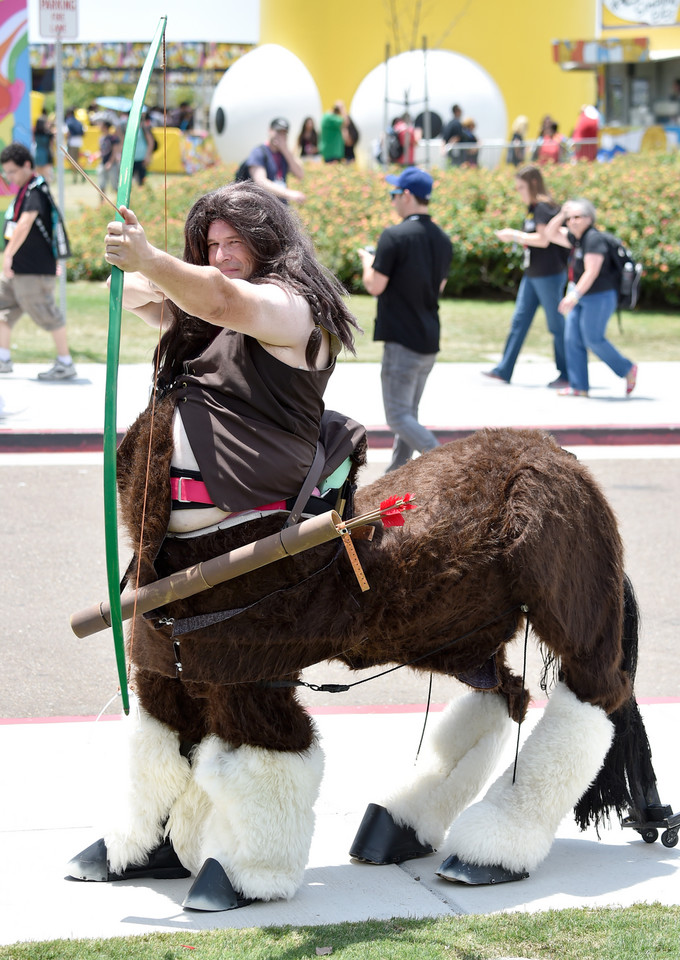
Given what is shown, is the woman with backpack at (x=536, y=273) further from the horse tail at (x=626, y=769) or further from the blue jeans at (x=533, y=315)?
the horse tail at (x=626, y=769)

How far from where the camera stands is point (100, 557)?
704cm

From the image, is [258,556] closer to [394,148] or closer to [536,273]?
[536,273]

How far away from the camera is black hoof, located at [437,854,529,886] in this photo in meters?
3.37

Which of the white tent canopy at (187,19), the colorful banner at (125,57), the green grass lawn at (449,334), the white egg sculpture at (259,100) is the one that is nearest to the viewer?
the green grass lawn at (449,334)

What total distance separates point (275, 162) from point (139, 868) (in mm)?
11100

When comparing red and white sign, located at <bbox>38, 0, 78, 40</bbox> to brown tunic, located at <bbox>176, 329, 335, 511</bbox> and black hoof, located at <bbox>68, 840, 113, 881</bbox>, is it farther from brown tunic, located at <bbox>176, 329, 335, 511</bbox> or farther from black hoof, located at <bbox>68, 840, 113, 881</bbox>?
black hoof, located at <bbox>68, 840, 113, 881</bbox>

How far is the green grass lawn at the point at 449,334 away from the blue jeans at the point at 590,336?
1.87 metres

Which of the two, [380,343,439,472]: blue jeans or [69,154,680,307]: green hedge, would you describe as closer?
[380,343,439,472]: blue jeans

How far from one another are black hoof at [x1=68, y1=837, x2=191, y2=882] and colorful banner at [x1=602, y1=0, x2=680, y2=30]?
33291mm

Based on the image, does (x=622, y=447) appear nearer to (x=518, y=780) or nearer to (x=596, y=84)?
(x=518, y=780)

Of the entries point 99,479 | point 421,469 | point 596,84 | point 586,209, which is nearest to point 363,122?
point 596,84

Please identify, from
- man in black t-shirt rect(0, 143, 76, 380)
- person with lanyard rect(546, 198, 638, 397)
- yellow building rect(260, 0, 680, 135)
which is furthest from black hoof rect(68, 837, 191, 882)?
yellow building rect(260, 0, 680, 135)

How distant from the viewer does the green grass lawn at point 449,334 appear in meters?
13.2

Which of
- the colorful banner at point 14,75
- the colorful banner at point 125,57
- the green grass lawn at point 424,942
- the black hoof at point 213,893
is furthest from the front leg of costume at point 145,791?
the colorful banner at point 125,57
